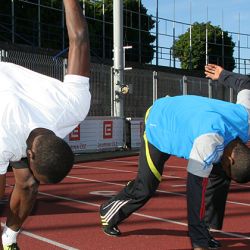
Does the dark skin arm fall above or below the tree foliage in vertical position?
below

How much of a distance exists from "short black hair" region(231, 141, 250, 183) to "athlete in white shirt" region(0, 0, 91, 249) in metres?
1.23

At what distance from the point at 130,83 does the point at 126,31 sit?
2392 cm

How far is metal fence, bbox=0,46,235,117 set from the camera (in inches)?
567

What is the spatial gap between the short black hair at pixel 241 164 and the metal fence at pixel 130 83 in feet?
33.0

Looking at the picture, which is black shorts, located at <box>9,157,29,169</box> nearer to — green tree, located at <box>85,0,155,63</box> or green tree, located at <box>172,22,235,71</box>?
green tree, located at <box>85,0,155,63</box>

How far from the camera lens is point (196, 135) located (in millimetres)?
4289

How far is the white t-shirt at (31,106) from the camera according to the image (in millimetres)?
3125

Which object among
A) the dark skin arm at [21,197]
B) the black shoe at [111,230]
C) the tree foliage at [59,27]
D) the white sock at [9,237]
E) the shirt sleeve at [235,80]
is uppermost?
the tree foliage at [59,27]

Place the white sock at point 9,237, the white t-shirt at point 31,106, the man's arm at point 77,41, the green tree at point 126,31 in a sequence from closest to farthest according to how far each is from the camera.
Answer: the white t-shirt at point 31,106 → the man's arm at point 77,41 → the white sock at point 9,237 → the green tree at point 126,31

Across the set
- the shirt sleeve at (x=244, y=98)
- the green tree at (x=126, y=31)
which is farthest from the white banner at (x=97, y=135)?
the green tree at (x=126, y=31)

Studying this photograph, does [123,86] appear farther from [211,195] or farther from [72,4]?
[72,4]

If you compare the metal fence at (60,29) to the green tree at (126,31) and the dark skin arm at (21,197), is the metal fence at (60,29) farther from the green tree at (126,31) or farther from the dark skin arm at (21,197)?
the dark skin arm at (21,197)

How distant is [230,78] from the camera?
5.26 m

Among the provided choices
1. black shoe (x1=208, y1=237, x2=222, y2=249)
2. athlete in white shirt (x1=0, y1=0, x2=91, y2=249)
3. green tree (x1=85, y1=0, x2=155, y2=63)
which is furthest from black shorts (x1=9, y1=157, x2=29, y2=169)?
green tree (x1=85, y1=0, x2=155, y2=63)
